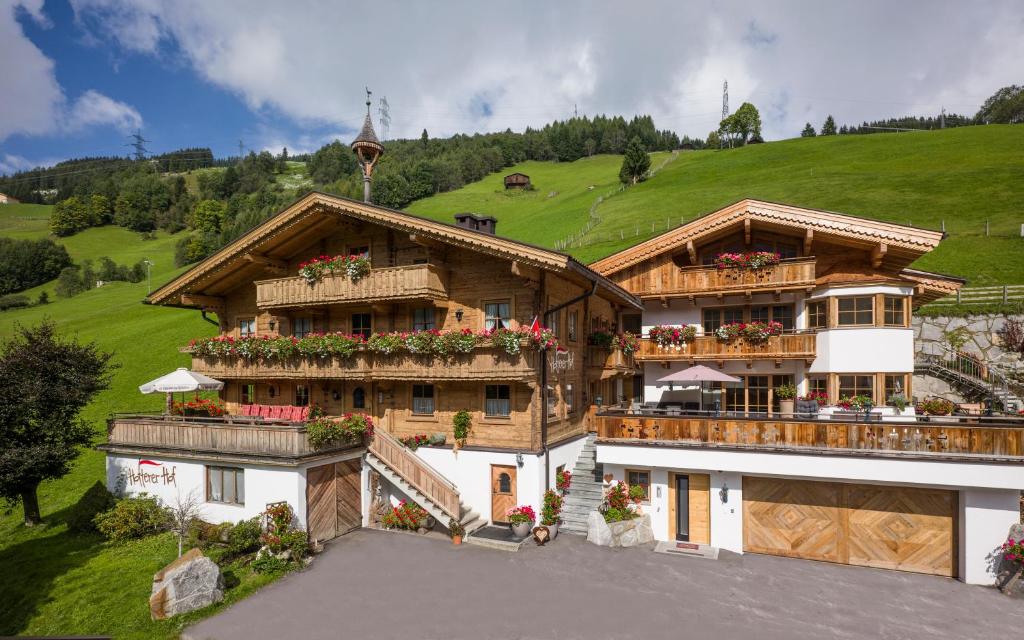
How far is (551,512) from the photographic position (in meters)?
16.9

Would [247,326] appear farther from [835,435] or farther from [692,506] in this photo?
[835,435]

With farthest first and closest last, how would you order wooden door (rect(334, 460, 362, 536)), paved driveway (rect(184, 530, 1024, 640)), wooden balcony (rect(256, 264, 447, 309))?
wooden balcony (rect(256, 264, 447, 309)) → wooden door (rect(334, 460, 362, 536)) → paved driveway (rect(184, 530, 1024, 640))

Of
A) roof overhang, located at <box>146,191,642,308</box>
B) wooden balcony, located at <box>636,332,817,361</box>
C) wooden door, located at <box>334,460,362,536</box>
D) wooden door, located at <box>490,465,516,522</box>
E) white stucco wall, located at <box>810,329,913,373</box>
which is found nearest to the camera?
roof overhang, located at <box>146,191,642,308</box>

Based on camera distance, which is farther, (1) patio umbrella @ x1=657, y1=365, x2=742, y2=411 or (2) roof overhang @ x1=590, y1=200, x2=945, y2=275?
(2) roof overhang @ x1=590, y1=200, x2=945, y2=275

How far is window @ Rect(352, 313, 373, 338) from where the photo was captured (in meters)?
20.8

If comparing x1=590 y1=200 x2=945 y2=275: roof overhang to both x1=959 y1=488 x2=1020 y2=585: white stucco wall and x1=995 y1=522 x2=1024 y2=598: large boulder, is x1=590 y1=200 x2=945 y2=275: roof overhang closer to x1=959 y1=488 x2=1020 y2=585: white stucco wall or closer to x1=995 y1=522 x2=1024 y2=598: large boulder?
x1=959 y1=488 x2=1020 y2=585: white stucco wall

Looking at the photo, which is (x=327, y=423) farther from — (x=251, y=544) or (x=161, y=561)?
(x=161, y=561)

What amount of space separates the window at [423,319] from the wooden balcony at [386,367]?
1782 millimetres

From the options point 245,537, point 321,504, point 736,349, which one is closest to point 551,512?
point 321,504

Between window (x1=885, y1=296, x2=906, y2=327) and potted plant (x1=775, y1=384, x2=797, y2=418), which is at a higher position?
window (x1=885, y1=296, x2=906, y2=327)

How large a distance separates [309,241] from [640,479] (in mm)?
16355

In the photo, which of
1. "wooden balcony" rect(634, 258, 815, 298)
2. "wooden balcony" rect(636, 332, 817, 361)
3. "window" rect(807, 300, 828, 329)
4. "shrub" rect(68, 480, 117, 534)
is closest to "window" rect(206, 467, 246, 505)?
"shrub" rect(68, 480, 117, 534)

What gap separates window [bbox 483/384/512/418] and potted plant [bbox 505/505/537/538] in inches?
126

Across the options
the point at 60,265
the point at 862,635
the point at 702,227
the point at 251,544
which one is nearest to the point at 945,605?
the point at 862,635
